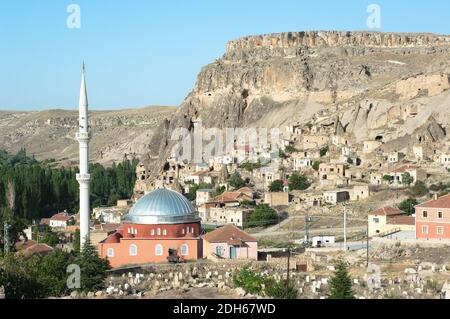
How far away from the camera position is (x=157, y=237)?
146 ft

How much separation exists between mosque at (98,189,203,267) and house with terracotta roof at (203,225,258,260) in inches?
23.2

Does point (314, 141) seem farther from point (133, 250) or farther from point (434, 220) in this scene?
point (133, 250)

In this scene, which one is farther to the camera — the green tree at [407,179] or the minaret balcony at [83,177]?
the green tree at [407,179]

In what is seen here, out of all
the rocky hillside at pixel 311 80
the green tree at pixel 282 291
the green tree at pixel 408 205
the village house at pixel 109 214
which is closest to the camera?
the green tree at pixel 282 291

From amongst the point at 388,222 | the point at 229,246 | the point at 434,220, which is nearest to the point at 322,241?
the point at 388,222

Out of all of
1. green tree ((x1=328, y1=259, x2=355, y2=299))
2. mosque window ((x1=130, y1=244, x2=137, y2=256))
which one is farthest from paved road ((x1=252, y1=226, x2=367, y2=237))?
green tree ((x1=328, y1=259, x2=355, y2=299))

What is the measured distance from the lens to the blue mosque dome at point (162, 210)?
44.6 metres

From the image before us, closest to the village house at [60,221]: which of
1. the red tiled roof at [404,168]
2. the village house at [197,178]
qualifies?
the village house at [197,178]

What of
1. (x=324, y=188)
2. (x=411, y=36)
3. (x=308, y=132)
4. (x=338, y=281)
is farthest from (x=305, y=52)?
(x=338, y=281)

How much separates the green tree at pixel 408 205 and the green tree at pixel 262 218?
26.4ft

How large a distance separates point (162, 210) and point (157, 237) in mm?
1226

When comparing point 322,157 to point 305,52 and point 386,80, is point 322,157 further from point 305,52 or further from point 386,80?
point 305,52

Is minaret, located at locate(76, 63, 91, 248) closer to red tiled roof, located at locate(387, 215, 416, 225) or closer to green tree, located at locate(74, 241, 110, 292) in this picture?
→ green tree, located at locate(74, 241, 110, 292)

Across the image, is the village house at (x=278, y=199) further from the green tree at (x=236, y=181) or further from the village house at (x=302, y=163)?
the village house at (x=302, y=163)
